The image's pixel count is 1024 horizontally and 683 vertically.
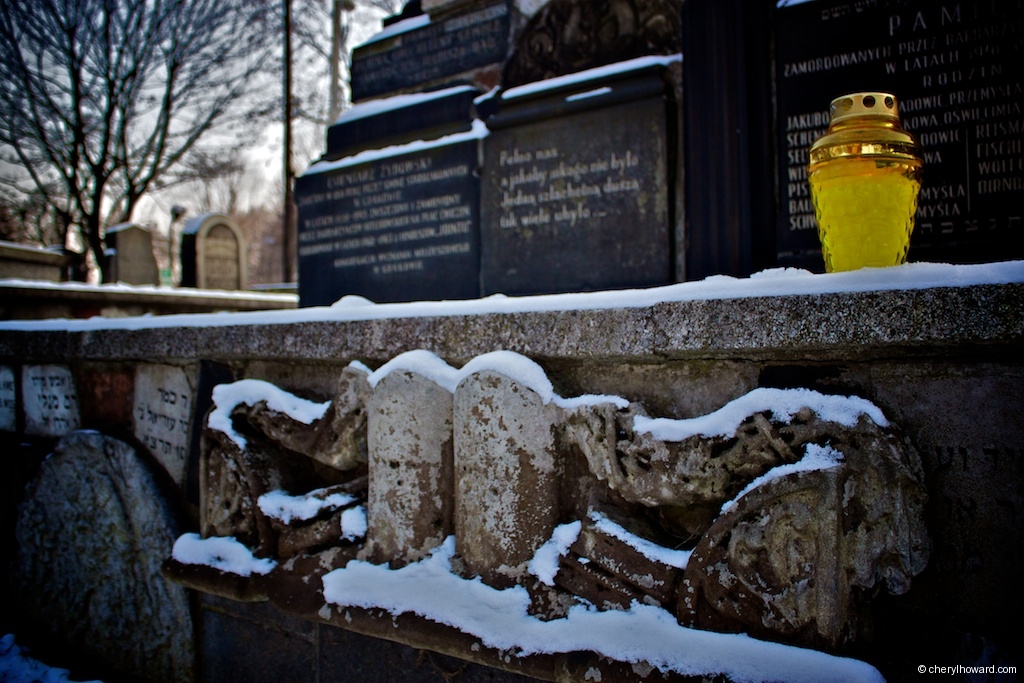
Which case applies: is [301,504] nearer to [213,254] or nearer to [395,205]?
[395,205]

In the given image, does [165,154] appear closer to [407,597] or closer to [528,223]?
[528,223]

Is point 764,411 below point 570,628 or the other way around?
the other way around

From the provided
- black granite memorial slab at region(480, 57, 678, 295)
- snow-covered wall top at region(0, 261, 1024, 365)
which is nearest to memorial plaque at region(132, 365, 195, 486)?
snow-covered wall top at region(0, 261, 1024, 365)

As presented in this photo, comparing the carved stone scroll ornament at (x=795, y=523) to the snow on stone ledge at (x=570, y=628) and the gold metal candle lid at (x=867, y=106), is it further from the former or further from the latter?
the gold metal candle lid at (x=867, y=106)

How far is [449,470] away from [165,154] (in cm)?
1662

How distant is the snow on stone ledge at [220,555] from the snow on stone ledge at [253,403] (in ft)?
1.13

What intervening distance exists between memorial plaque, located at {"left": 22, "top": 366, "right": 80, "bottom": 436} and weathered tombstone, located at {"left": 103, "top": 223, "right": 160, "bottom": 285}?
28.0 feet

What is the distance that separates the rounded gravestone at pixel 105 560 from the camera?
95.8 inches

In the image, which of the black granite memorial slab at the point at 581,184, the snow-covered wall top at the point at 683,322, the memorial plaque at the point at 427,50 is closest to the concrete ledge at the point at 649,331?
the snow-covered wall top at the point at 683,322

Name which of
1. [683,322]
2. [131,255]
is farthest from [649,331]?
[131,255]

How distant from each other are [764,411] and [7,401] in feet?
10.9

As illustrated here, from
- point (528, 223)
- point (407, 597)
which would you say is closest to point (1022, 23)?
point (528, 223)

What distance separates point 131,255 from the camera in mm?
10586

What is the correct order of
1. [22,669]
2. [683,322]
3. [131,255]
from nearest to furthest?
[683,322]
[22,669]
[131,255]
